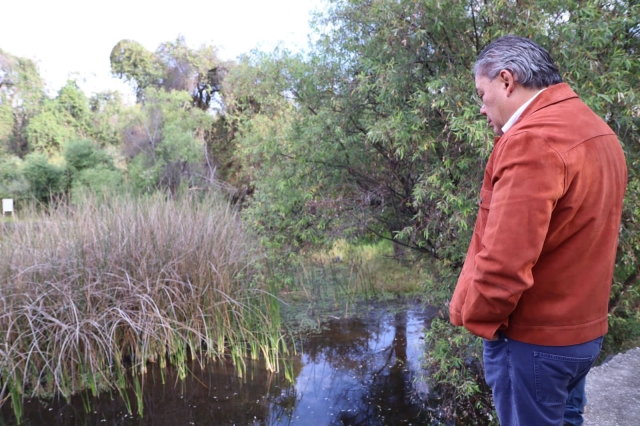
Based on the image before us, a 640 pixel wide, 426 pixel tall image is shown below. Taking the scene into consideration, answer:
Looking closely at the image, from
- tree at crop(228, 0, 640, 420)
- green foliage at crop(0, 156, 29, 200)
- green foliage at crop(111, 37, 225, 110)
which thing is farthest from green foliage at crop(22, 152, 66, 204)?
tree at crop(228, 0, 640, 420)

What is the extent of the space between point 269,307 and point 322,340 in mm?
971

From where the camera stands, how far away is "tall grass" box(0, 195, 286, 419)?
13.8 ft

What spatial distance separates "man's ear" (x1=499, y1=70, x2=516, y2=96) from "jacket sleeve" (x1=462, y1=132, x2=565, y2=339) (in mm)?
207

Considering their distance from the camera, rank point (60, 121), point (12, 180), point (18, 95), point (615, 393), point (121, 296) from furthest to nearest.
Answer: point (18, 95), point (60, 121), point (12, 180), point (121, 296), point (615, 393)

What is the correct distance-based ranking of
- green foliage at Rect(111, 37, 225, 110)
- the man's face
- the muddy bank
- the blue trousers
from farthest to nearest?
green foliage at Rect(111, 37, 225, 110) → the muddy bank → the man's face → the blue trousers

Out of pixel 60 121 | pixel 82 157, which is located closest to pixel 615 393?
pixel 82 157

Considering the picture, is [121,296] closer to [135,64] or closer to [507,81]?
[507,81]

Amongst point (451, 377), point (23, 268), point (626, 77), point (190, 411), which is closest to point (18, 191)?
point (23, 268)

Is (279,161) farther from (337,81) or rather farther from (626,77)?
(626,77)

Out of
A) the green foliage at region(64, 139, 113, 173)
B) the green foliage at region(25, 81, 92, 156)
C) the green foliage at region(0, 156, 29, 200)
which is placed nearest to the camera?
the green foliage at region(0, 156, 29, 200)

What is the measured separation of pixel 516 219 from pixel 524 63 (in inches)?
19.3

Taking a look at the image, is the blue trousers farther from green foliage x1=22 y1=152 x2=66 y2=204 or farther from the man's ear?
green foliage x1=22 y1=152 x2=66 y2=204

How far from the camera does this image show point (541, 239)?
1.33m

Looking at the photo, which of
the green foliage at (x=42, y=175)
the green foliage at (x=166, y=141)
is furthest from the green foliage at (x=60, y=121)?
the green foliage at (x=166, y=141)
